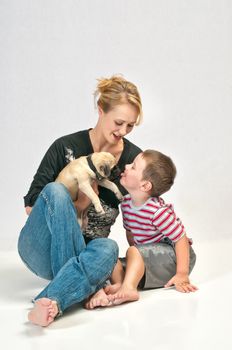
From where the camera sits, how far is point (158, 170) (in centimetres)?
290

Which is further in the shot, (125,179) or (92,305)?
(125,179)

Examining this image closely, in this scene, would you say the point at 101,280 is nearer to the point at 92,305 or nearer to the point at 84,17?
the point at 92,305

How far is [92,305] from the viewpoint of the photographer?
2623 mm

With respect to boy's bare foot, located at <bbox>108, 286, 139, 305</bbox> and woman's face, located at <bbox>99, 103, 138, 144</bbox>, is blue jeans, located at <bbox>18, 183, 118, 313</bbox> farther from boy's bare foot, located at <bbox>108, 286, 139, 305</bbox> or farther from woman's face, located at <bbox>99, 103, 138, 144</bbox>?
woman's face, located at <bbox>99, 103, 138, 144</bbox>

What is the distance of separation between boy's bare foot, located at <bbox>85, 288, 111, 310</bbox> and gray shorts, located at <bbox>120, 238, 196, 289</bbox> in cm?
31

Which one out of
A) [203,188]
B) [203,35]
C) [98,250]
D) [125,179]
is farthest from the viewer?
[203,35]

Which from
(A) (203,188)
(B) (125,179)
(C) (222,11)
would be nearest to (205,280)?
(B) (125,179)

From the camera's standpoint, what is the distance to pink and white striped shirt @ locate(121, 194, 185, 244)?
290cm

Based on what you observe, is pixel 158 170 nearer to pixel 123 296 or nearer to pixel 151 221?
pixel 151 221

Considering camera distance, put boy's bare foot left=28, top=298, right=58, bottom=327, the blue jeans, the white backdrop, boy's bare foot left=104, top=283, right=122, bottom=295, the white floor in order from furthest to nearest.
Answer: the white backdrop
boy's bare foot left=104, top=283, right=122, bottom=295
the blue jeans
boy's bare foot left=28, top=298, right=58, bottom=327
the white floor

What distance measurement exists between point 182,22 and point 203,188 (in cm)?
103

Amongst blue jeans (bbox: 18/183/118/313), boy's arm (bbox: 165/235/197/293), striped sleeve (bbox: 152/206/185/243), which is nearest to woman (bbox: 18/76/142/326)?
blue jeans (bbox: 18/183/118/313)

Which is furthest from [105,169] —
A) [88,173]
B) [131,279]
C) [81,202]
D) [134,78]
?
[134,78]

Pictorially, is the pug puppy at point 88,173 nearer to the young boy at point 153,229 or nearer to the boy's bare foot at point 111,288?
the young boy at point 153,229
